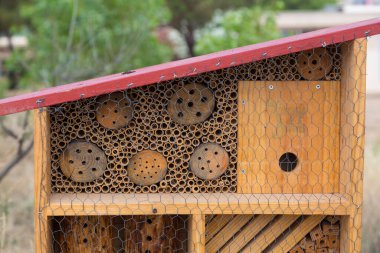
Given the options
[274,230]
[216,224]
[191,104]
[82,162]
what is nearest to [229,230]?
[216,224]

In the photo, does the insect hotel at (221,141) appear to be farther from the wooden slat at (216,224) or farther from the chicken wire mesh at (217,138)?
the wooden slat at (216,224)

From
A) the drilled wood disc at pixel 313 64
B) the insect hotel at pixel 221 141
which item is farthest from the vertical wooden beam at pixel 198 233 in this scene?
the drilled wood disc at pixel 313 64

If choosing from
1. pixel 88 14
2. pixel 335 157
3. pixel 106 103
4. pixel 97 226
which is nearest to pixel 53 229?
pixel 97 226

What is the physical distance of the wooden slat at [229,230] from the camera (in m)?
4.71

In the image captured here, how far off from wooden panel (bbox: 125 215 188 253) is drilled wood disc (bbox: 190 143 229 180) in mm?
472

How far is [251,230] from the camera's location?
4.71m

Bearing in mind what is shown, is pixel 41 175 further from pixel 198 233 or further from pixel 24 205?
pixel 24 205

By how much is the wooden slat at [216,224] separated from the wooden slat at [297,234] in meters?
0.36

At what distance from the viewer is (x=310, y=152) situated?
177 inches

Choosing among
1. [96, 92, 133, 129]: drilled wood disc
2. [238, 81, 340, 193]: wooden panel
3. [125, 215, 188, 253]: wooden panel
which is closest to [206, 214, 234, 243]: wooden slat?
[125, 215, 188, 253]: wooden panel

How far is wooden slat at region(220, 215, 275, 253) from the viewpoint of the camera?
4.70 metres

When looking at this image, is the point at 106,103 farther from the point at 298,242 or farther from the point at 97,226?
the point at 298,242

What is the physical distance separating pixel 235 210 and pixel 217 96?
2.34ft

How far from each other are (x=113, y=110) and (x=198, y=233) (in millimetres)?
906
